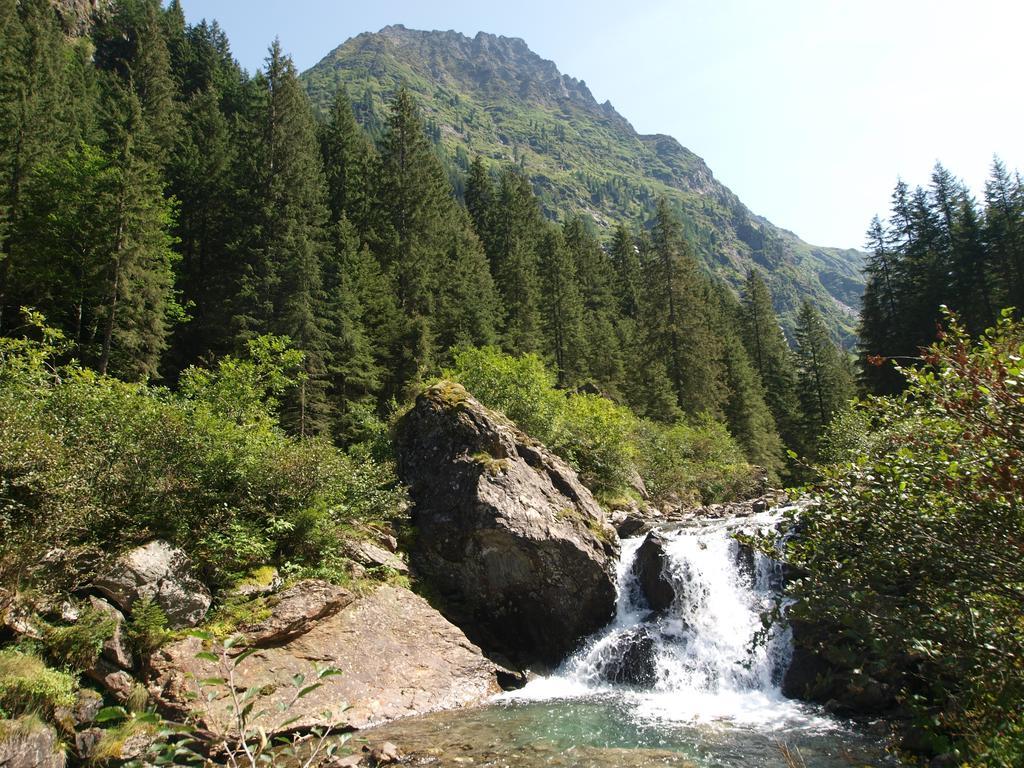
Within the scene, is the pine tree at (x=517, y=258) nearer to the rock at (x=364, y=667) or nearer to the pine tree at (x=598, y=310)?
the pine tree at (x=598, y=310)

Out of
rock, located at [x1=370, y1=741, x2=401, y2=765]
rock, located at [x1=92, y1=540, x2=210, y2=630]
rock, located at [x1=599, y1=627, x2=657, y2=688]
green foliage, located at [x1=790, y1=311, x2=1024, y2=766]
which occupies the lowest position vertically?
rock, located at [x1=599, y1=627, x2=657, y2=688]

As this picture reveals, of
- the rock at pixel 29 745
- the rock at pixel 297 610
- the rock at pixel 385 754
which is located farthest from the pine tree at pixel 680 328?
the rock at pixel 29 745

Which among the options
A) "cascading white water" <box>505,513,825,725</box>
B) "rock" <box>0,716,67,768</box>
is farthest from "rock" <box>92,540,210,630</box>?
"cascading white water" <box>505,513,825,725</box>

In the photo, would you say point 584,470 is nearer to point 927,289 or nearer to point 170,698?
point 170,698

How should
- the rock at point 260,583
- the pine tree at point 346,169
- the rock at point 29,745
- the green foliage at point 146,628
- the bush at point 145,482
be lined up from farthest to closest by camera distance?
1. the pine tree at point 346,169
2. the rock at point 260,583
3. the green foliage at point 146,628
4. the bush at point 145,482
5. the rock at point 29,745

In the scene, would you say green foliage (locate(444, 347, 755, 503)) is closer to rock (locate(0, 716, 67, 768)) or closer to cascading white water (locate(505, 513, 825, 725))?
cascading white water (locate(505, 513, 825, 725))

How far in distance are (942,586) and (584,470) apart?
17422mm

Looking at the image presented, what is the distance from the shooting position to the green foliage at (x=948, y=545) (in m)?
3.97

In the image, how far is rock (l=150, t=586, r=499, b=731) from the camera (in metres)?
9.57

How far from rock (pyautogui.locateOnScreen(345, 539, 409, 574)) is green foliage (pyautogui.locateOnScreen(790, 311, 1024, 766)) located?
10.6m

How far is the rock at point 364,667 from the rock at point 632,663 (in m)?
2.79

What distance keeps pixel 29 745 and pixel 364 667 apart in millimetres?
5419

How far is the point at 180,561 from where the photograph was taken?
417 inches

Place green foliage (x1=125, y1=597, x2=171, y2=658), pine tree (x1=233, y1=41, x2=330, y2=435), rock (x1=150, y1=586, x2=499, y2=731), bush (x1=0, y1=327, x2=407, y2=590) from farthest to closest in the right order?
pine tree (x1=233, y1=41, x2=330, y2=435)
rock (x1=150, y1=586, x2=499, y2=731)
green foliage (x1=125, y1=597, x2=171, y2=658)
bush (x1=0, y1=327, x2=407, y2=590)
